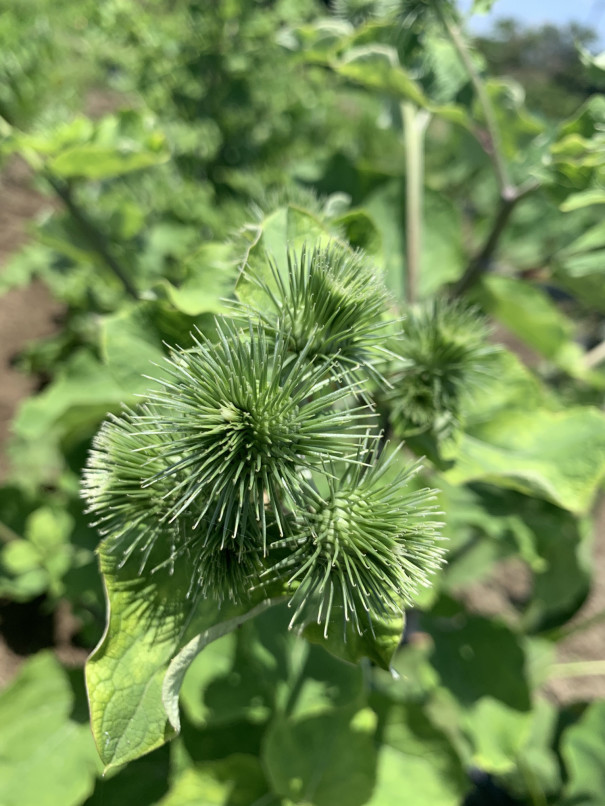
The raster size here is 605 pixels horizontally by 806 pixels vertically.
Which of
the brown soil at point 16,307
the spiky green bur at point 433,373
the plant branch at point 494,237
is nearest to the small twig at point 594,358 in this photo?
the plant branch at point 494,237

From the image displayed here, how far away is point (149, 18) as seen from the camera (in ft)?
7.13

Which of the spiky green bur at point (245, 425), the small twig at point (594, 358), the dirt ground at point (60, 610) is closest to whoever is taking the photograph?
the spiky green bur at point (245, 425)

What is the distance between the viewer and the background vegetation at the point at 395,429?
0.98 meters

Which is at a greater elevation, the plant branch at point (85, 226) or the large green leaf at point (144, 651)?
the plant branch at point (85, 226)

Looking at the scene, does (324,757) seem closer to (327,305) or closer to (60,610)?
(327,305)

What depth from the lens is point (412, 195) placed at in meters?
1.24

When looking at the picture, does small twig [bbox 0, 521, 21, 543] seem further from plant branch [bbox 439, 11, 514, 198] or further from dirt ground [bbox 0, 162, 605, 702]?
plant branch [bbox 439, 11, 514, 198]

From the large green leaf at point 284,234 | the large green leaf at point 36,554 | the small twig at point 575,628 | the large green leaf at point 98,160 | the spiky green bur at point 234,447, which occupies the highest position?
the large green leaf at point 98,160

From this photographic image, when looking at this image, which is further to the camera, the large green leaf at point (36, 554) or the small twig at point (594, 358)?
the large green leaf at point (36, 554)

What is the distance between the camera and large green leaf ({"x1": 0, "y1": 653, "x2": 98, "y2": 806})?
4.50 ft

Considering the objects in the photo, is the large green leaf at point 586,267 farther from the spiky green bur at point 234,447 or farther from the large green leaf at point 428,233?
the spiky green bur at point 234,447

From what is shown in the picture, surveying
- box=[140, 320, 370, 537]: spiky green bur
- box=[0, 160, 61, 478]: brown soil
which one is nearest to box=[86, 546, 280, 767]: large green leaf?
box=[140, 320, 370, 537]: spiky green bur

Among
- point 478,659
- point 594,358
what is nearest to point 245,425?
point 478,659

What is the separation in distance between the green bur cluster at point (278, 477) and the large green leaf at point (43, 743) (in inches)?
43.0
